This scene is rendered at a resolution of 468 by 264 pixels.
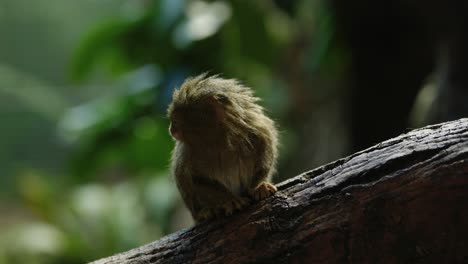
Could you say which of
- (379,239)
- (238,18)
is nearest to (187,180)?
(379,239)

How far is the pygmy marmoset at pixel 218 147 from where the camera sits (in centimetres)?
255

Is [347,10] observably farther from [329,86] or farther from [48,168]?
[48,168]

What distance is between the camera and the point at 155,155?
6.25 meters

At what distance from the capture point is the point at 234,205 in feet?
8.24

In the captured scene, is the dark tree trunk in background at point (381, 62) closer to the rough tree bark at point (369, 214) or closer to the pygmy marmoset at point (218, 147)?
the pygmy marmoset at point (218, 147)

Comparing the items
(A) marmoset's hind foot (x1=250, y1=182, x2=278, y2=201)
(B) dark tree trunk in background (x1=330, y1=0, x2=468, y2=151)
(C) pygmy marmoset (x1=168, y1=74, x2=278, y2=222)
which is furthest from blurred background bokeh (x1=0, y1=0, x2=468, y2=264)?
(A) marmoset's hind foot (x1=250, y1=182, x2=278, y2=201)

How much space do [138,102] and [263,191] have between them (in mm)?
3706

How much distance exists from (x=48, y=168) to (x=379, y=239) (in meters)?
6.08

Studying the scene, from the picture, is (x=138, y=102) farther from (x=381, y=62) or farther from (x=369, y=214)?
(x=369, y=214)

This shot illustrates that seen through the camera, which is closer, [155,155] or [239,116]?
[239,116]

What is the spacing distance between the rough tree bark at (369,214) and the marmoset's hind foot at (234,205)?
0.10ft

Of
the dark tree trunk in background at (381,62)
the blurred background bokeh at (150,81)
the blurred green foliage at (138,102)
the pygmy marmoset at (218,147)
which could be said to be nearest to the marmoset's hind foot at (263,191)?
the pygmy marmoset at (218,147)

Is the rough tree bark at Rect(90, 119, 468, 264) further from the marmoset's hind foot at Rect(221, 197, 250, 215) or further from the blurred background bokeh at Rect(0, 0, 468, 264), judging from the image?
the blurred background bokeh at Rect(0, 0, 468, 264)

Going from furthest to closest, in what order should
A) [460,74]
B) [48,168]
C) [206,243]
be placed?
[48,168] < [460,74] < [206,243]
